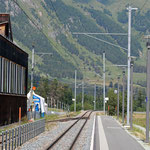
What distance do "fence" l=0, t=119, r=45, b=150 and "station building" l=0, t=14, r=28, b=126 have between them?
3.93 metres

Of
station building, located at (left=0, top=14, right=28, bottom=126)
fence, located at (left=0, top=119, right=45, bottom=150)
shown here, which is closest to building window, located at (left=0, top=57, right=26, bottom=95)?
station building, located at (left=0, top=14, right=28, bottom=126)

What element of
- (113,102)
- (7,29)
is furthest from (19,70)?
(113,102)

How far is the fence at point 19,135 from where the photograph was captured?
61.3 feet

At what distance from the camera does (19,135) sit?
21.8m

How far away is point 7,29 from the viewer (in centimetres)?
3994

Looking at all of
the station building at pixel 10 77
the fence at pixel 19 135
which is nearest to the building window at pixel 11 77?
the station building at pixel 10 77

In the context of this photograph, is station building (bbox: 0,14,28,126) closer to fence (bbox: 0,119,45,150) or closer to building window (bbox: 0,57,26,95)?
building window (bbox: 0,57,26,95)

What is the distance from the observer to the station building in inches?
1240

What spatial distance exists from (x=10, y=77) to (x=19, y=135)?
524 inches

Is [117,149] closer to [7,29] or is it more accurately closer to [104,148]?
[104,148]

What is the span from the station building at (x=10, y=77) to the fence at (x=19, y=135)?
393cm

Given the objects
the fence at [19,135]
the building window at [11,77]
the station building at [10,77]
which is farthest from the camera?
the building window at [11,77]

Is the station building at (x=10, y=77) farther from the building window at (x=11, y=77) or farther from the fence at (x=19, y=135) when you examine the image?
the fence at (x=19, y=135)

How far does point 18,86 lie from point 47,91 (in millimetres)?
149448
